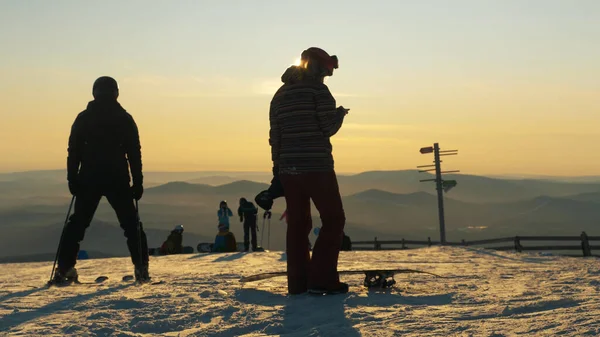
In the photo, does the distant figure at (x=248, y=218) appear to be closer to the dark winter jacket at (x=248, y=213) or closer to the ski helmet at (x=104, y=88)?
the dark winter jacket at (x=248, y=213)

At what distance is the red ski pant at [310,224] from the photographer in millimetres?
5523

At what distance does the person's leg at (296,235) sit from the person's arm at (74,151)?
233 cm

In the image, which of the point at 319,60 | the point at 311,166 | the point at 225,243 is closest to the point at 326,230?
the point at 311,166

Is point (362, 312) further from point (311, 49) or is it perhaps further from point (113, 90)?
point (113, 90)

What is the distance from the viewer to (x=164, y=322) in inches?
177

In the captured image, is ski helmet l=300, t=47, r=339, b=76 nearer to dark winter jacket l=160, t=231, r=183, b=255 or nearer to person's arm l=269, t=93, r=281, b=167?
person's arm l=269, t=93, r=281, b=167

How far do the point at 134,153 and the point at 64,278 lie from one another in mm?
1442

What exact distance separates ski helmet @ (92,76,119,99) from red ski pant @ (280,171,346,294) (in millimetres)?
2262

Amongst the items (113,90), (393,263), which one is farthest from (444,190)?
(113,90)

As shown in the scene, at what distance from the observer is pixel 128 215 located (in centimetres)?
704

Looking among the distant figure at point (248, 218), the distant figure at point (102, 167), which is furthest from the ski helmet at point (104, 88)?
the distant figure at point (248, 218)

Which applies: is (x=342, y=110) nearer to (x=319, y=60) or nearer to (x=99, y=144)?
(x=319, y=60)

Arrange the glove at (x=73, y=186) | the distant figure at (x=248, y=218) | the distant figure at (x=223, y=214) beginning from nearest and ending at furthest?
the glove at (x=73, y=186)
the distant figure at (x=223, y=214)
the distant figure at (x=248, y=218)

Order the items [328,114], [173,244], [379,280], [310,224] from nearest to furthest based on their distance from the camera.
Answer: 1. [328,114]
2. [310,224]
3. [379,280]
4. [173,244]
